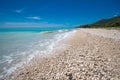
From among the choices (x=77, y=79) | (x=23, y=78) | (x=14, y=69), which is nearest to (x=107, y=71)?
(x=77, y=79)

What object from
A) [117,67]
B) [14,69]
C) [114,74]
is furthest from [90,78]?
[14,69]

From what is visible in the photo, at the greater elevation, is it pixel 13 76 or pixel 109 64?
pixel 109 64

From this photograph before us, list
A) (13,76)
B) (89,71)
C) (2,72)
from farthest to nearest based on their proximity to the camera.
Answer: (2,72) < (13,76) < (89,71)

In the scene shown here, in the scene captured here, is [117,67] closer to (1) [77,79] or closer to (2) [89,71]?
(2) [89,71]

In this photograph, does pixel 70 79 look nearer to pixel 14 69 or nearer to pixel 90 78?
pixel 90 78

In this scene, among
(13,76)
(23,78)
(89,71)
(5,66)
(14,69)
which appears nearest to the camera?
(89,71)

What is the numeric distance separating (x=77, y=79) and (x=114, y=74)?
195 cm

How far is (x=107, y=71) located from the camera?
18.0 feet

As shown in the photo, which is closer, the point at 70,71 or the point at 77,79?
the point at 77,79

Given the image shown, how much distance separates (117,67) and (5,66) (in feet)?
26.1

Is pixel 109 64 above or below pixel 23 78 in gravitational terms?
above

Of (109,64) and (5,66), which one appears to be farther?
(5,66)

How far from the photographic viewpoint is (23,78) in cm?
595

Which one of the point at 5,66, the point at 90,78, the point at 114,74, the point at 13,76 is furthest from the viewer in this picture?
the point at 5,66
